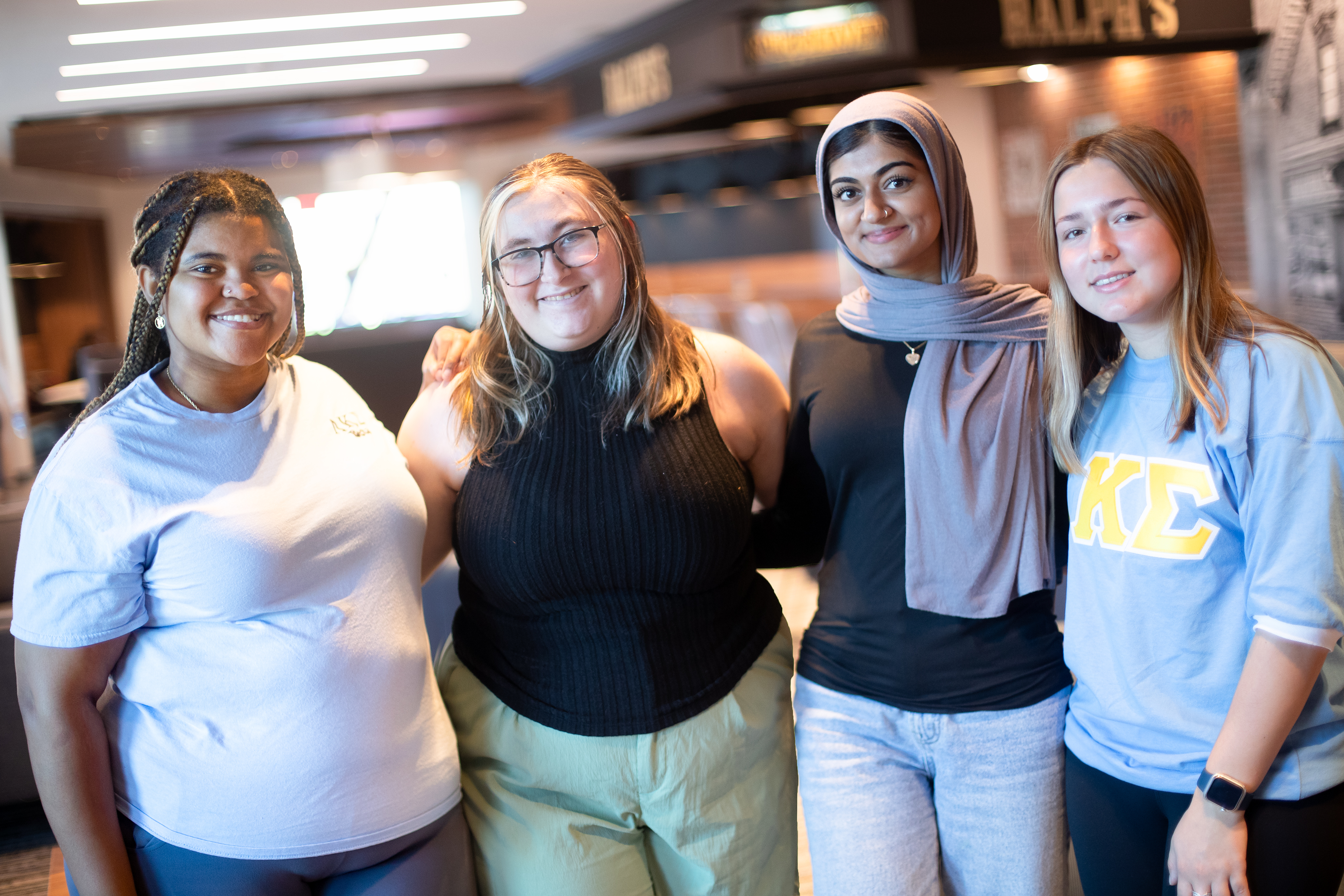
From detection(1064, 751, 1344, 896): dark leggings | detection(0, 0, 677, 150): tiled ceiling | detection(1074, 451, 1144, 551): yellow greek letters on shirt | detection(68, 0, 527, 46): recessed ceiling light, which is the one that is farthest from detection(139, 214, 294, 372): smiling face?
detection(68, 0, 527, 46): recessed ceiling light

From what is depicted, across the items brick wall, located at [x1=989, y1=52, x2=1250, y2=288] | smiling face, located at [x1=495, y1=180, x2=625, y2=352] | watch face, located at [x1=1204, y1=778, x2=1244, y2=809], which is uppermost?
brick wall, located at [x1=989, y1=52, x2=1250, y2=288]

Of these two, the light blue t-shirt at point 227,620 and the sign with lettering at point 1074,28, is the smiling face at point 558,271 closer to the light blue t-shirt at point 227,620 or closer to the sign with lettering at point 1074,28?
the light blue t-shirt at point 227,620

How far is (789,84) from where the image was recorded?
17.7 ft

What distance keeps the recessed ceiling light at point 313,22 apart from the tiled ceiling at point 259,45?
0.03 m

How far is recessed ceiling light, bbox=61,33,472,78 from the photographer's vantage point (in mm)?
6203

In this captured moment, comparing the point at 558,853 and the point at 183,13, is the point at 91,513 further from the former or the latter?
the point at 183,13

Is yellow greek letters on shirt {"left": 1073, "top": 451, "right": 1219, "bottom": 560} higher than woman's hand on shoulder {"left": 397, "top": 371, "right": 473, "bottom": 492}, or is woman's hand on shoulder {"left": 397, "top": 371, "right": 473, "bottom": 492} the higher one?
woman's hand on shoulder {"left": 397, "top": 371, "right": 473, "bottom": 492}

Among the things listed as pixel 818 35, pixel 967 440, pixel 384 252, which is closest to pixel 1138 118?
pixel 818 35

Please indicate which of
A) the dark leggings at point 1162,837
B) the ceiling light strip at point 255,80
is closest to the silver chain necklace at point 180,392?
the dark leggings at point 1162,837

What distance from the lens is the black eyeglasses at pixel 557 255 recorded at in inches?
59.4

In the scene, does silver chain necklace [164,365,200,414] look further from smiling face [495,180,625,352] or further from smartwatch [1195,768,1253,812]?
smartwatch [1195,768,1253,812]

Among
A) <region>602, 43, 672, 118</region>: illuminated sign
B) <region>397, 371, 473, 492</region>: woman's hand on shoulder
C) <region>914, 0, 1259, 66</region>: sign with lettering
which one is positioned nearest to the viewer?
<region>397, 371, 473, 492</region>: woman's hand on shoulder

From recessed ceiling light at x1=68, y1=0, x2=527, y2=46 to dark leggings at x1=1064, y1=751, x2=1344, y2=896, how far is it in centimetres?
517

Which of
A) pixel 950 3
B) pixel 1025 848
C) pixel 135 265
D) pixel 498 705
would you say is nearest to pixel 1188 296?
pixel 1025 848
